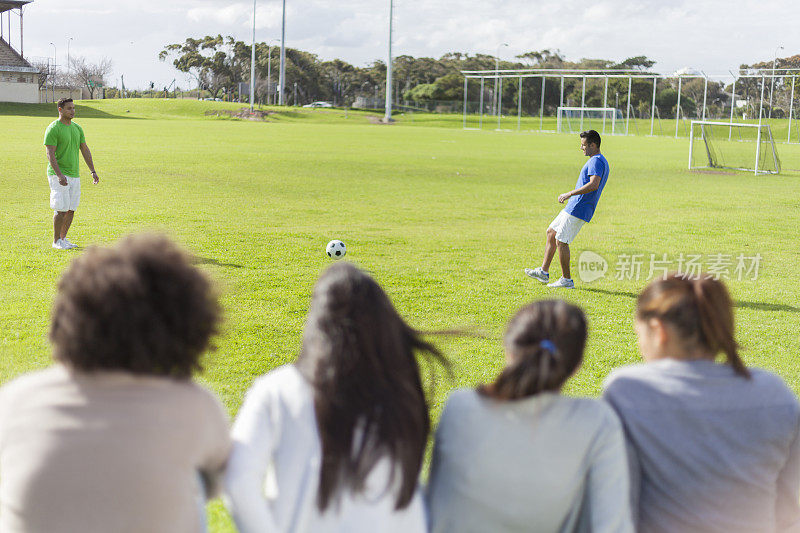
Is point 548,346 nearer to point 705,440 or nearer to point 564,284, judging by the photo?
point 705,440

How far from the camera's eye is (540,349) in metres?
2.28

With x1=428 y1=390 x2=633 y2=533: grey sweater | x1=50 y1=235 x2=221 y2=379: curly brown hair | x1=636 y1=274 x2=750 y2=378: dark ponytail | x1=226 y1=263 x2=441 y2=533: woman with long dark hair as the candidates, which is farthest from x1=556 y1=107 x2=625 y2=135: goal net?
x1=50 y1=235 x2=221 y2=379: curly brown hair

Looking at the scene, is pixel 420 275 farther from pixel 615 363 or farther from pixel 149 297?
pixel 149 297

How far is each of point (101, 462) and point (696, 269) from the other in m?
9.80

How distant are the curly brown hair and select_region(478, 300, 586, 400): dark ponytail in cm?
85

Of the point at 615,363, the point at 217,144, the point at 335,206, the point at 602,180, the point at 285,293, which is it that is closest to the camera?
the point at 615,363

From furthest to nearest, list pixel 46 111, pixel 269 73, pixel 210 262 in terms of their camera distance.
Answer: pixel 269 73, pixel 46 111, pixel 210 262

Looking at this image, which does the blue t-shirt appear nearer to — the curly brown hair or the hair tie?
the hair tie

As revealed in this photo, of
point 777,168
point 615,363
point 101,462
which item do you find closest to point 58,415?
point 101,462

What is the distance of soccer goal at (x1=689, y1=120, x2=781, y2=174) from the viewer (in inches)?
1134

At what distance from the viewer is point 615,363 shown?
6426 millimetres

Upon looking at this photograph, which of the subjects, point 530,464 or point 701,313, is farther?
point 701,313

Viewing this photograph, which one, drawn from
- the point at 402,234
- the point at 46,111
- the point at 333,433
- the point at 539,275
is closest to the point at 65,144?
the point at 402,234

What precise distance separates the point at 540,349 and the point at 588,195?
725 cm
